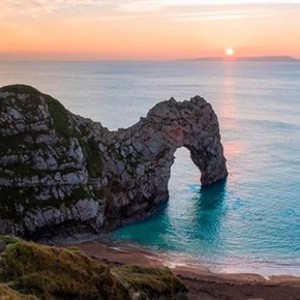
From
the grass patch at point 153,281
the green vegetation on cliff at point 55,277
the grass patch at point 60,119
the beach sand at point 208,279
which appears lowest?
the beach sand at point 208,279

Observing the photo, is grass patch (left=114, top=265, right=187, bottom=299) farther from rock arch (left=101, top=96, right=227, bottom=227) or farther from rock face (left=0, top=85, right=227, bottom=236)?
rock arch (left=101, top=96, right=227, bottom=227)

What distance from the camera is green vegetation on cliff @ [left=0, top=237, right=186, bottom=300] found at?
111 feet

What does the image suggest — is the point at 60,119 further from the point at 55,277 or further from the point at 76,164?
the point at 55,277

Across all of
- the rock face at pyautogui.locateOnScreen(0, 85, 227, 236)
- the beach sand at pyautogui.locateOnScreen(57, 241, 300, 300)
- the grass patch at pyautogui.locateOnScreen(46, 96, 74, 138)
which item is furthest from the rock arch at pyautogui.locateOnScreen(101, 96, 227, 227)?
the beach sand at pyautogui.locateOnScreen(57, 241, 300, 300)

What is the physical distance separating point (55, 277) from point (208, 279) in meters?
27.7

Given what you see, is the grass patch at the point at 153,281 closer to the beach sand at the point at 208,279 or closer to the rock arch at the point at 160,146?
the beach sand at the point at 208,279

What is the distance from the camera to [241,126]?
530 feet

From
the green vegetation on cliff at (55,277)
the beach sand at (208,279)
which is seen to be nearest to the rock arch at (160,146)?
the beach sand at (208,279)

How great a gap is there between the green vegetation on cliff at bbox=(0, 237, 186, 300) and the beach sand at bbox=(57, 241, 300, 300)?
15374 millimetres

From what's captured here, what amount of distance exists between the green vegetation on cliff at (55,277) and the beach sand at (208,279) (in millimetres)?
15374

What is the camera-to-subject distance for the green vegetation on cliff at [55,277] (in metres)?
33.7

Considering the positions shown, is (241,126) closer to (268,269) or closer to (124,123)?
(124,123)

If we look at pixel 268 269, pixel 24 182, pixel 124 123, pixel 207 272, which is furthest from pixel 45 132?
pixel 124 123

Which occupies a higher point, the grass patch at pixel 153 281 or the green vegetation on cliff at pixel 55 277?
the green vegetation on cliff at pixel 55 277
